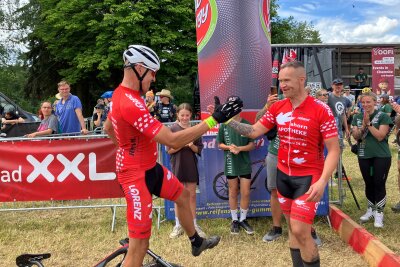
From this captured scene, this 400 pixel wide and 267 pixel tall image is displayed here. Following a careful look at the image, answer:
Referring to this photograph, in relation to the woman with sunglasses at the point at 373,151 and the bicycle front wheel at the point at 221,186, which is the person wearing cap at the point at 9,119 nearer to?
the bicycle front wheel at the point at 221,186

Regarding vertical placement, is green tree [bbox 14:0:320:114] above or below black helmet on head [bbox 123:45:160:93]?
above

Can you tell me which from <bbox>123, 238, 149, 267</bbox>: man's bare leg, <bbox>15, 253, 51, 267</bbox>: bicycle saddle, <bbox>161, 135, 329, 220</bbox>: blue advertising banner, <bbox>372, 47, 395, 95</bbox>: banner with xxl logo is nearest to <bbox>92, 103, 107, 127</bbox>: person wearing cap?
<bbox>161, 135, 329, 220</bbox>: blue advertising banner

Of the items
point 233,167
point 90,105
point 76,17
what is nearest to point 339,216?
point 233,167

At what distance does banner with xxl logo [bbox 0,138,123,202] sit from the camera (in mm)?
6234

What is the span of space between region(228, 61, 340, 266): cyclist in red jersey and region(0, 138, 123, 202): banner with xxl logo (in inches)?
124

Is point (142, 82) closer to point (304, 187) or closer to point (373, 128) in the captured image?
point (304, 187)

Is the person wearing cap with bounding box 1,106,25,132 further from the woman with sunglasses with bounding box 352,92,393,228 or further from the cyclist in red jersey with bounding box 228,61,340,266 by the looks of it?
the cyclist in red jersey with bounding box 228,61,340,266

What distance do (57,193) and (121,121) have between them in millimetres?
3328

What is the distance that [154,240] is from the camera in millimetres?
5582

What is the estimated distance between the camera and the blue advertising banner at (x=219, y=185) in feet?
19.9

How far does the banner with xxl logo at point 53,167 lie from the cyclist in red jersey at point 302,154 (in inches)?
124

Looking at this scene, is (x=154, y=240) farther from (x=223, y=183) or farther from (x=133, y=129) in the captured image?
(x=133, y=129)

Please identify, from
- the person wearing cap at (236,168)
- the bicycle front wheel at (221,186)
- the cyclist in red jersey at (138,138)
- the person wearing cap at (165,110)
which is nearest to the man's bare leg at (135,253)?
the cyclist in red jersey at (138,138)

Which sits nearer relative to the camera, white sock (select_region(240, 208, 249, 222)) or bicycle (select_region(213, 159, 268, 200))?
white sock (select_region(240, 208, 249, 222))
